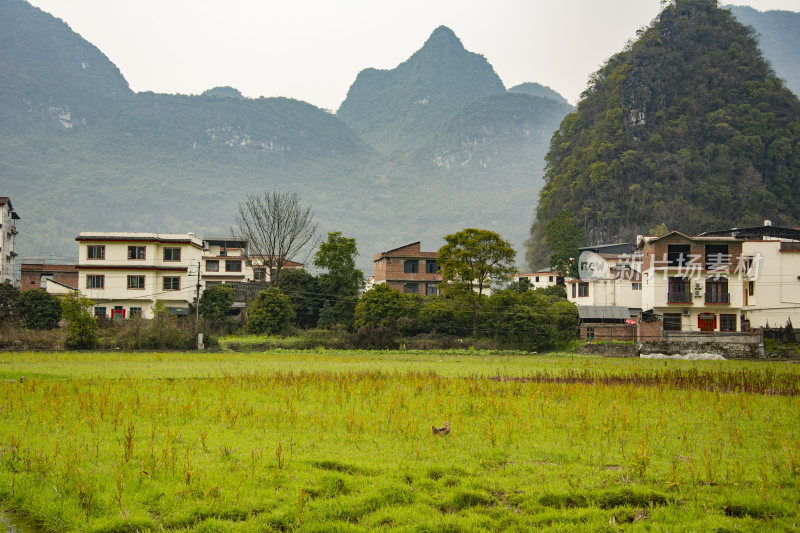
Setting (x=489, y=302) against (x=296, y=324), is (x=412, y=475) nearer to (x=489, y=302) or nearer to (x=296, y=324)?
(x=489, y=302)

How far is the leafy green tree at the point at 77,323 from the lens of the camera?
42469 millimetres

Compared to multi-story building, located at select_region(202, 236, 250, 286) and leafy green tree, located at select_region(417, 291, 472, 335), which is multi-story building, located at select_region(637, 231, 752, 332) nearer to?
leafy green tree, located at select_region(417, 291, 472, 335)

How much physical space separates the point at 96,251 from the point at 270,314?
63.6 feet

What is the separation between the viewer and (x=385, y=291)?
5222 centimetres

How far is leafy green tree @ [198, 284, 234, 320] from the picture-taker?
57.2 meters

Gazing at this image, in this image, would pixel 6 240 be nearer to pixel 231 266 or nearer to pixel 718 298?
pixel 231 266

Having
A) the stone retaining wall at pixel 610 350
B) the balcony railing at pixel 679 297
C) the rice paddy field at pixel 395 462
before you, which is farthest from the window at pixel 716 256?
the rice paddy field at pixel 395 462

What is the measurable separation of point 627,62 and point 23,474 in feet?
436

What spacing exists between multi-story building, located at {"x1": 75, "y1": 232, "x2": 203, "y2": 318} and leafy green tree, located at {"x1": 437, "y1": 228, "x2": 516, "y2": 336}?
23.7 meters

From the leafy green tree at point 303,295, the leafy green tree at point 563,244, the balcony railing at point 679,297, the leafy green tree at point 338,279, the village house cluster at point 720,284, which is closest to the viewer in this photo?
the village house cluster at point 720,284

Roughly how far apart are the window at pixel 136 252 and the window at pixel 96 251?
2359mm

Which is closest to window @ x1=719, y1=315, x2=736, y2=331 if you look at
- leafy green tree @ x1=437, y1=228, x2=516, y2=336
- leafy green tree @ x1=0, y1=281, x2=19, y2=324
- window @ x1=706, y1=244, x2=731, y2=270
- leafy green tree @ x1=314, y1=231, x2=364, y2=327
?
window @ x1=706, y1=244, x2=731, y2=270

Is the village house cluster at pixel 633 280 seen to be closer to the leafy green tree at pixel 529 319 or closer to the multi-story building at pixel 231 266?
the leafy green tree at pixel 529 319

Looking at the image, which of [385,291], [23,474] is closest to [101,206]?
[385,291]
